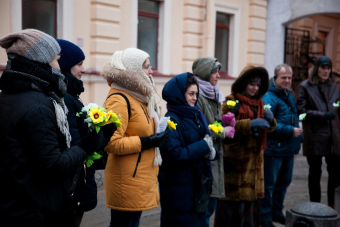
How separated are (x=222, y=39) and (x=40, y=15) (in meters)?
5.87

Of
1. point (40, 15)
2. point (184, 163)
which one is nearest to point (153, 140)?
point (184, 163)

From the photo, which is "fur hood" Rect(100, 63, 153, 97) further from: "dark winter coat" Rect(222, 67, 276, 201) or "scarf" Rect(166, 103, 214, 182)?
"dark winter coat" Rect(222, 67, 276, 201)

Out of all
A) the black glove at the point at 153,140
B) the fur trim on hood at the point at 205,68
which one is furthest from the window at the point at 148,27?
the black glove at the point at 153,140

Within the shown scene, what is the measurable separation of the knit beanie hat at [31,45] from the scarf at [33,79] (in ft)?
0.10

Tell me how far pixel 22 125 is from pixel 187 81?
1886 millimetres

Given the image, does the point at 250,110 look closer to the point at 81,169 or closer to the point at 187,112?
the point at 187,112

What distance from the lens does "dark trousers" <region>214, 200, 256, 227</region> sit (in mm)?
5062

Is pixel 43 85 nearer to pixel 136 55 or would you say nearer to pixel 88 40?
pixel 136 55

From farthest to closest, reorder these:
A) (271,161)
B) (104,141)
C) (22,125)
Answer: (271,161) < (104,141) < (22,125)

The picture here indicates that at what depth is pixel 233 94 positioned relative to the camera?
17.5ft

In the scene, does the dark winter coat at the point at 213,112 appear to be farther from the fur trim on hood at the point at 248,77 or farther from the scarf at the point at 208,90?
the fur trim on hood at the point at 248,77

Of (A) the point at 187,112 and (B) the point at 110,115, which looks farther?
(A) the point at 187,112

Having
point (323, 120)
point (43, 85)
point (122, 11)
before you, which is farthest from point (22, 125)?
point (122, 11)

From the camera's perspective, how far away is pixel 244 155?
510 centimetres
